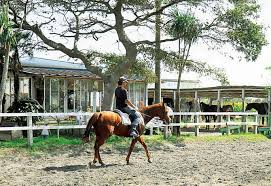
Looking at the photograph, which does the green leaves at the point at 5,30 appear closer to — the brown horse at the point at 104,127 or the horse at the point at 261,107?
the brown horse at the point at 104,127

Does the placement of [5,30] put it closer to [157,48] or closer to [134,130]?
[157,48]

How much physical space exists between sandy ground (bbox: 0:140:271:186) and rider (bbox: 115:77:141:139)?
969mm

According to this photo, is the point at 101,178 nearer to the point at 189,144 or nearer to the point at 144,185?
the point at 144,185

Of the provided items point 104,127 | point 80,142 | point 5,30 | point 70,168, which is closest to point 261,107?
point 80,142

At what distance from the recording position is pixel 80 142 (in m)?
15.2

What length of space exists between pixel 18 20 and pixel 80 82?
8061 millimetres

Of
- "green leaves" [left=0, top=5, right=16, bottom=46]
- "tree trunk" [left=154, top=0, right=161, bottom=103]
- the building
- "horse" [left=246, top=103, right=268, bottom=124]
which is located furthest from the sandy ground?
"horse" [left=246, top=103, right=268, bottom=124]

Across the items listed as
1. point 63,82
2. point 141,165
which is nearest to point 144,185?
point 141,165

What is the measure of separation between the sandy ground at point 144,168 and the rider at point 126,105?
0.97 m

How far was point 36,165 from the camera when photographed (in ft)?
37.3

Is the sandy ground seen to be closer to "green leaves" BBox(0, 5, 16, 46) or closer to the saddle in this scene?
the saddle

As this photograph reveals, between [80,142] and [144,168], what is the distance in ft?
16.1

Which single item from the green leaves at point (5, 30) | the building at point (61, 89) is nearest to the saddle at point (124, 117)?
the green leaves at point (5, 30)

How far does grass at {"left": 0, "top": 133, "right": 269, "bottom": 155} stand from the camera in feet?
44.5
